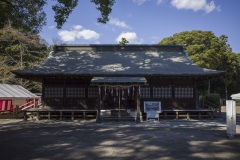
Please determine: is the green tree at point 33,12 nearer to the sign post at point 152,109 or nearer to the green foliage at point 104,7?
the green foliage at point 104,7

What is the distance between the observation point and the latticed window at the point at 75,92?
19.6 meters

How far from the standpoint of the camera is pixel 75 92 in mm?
19625

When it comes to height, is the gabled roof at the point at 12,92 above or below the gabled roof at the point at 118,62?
below

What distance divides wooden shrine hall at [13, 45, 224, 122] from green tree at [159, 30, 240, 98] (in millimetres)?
16716

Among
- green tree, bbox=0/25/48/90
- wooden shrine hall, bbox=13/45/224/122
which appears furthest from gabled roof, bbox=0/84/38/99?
wooden shrine hall, bbox=13/45/224/122

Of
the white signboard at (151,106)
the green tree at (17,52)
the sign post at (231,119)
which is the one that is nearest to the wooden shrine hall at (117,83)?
the white signboard at (151,106)

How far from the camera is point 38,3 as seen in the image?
1523 centimetres

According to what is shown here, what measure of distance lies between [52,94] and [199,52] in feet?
87.0

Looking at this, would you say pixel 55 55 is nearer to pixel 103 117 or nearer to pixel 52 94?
pixel 52 94

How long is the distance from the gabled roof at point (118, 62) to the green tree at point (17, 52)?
923 cm

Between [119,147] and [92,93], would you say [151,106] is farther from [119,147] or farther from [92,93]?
[119,147]

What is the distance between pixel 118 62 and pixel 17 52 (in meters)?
20.3

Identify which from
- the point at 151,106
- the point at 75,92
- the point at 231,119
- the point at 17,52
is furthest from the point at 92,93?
the point at 17,52

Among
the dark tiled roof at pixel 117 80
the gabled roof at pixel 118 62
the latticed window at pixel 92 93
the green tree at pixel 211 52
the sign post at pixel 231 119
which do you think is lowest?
the sign post at pixel 231 119
